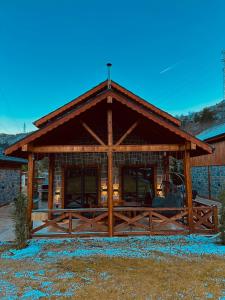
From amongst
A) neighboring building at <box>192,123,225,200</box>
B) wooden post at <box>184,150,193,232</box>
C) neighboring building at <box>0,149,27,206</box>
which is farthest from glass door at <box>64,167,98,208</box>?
neighboring building at <box>192,123,225,200</box>

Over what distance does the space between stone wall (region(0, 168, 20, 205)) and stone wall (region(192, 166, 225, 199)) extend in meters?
14.6

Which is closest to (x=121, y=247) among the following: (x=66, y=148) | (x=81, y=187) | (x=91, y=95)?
(x=66, y=148)

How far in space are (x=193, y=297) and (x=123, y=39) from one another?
26083mm

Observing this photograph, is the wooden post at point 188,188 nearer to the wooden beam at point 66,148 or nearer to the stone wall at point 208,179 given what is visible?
the wooden beam at point 66,148

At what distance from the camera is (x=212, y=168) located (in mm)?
17891

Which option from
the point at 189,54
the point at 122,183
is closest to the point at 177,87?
the point at 189,54

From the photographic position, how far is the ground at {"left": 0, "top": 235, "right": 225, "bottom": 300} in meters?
4.09

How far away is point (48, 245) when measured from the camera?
22.6 ft

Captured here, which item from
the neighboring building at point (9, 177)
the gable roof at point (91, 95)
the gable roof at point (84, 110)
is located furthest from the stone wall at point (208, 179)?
the neighboring building at point (9, 177)

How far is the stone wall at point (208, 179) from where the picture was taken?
16422mm

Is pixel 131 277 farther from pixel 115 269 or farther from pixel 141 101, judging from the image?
pixel 141 101

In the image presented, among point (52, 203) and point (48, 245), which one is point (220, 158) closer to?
point (52, 203)

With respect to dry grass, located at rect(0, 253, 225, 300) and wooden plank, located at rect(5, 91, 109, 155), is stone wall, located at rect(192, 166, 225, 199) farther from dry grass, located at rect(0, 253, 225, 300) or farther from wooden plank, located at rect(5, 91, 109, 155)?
wooden plank, located at rect(5, 91, 109, 155)

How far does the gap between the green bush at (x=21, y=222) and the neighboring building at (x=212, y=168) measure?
12.9m
